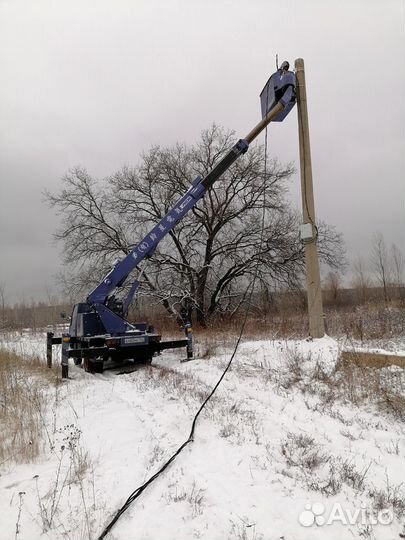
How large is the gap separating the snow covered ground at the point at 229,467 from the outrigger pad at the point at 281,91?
5688 millimetres

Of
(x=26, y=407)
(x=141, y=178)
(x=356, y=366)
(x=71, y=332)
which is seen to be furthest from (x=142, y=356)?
(x=141, y=178)

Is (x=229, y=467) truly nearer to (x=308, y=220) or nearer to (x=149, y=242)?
(x=308, y=220)

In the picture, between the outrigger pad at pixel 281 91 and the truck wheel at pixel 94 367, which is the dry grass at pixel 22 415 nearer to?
the truck wheel at pixel 94 367

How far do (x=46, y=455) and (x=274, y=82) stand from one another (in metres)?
8.25

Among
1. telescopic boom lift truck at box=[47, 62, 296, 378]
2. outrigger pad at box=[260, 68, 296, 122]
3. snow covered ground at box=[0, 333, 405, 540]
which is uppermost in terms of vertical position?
outrigger pad at box=[260, 68, 296, 122]

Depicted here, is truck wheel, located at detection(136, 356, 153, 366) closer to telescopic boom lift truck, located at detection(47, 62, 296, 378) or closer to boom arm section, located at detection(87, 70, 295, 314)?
telescopic boom lift truck, located at detection(47, 62, 296, 378)

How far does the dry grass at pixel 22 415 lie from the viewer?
373 centimetres

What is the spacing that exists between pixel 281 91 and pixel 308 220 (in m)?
2.97

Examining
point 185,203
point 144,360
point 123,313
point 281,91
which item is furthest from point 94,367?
point 281,91

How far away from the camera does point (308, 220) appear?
26.2ft

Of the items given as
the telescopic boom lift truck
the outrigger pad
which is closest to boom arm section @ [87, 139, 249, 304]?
the telescopic boom lift truck

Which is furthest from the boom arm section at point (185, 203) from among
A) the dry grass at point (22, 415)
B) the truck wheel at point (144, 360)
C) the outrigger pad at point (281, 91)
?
the dry grass at point (22, 415)

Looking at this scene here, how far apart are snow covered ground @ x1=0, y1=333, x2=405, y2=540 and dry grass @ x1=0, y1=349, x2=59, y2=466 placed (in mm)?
137

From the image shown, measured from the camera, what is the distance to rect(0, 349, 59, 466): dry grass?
3.73 metres
